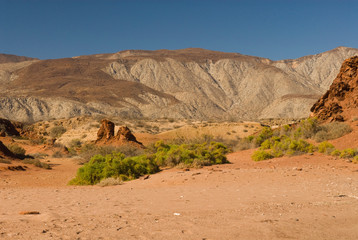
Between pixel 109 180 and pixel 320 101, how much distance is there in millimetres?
15224

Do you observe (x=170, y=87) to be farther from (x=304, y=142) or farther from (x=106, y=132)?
(x=304, y=142)

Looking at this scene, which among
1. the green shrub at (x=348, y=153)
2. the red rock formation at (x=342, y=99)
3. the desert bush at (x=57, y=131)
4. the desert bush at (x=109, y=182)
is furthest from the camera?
the desert bush at (x=57, y=131)

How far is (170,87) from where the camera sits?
110 metres

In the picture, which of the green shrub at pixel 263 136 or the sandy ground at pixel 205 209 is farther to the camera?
the green shrub at pixel 263 136

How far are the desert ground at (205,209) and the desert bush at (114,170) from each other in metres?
1.43

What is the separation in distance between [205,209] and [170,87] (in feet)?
343

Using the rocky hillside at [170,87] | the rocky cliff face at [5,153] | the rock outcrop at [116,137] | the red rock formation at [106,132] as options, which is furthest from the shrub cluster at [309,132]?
the rocky hillside at [170,87]

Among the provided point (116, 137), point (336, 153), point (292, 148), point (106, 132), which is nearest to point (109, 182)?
point (292, 148)

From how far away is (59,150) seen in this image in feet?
84.0

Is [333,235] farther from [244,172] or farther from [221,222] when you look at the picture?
[244,172]

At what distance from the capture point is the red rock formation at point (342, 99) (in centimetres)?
1932

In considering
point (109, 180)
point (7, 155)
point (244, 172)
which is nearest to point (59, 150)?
point (7, 155)

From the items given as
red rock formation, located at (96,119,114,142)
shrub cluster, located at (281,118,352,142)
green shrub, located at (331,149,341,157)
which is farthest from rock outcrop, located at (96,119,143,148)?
green shrub, located at (331,149,341,157)

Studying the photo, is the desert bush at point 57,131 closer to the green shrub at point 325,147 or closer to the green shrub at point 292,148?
the green shrub at point 292,148
